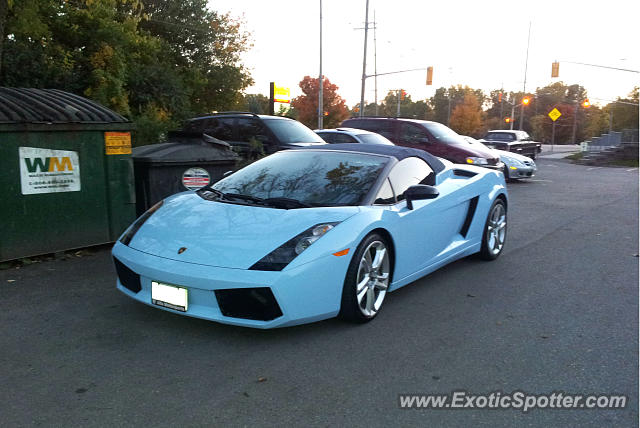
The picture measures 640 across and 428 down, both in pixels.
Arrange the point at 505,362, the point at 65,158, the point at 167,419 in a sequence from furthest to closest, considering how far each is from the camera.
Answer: the point at 65,158 < the point at 505,362 < the point at 167,419

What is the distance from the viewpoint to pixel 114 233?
6016 millimetres

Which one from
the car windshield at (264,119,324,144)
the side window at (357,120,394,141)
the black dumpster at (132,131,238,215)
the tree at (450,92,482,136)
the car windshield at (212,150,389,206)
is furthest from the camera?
the tree at (450,92,482,136)

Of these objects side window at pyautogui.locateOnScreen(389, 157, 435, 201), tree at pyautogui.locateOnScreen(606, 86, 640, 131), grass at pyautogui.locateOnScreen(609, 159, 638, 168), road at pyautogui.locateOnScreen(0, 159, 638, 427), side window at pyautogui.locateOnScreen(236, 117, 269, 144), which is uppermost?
tree at pyautogui.locateOnScreen(606, 86, 640, 131)

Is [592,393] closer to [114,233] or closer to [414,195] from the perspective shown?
[414,195]

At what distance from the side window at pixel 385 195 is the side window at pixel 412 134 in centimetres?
962

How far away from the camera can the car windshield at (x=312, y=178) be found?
418 cm

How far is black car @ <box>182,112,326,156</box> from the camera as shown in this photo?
9.99 metres

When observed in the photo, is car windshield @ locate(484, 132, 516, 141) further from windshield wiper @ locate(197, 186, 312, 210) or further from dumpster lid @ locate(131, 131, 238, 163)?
windshield wiper @ locate(197, 186, 312, 210)

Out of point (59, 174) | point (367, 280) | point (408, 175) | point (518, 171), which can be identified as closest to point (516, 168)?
point (518, 171)

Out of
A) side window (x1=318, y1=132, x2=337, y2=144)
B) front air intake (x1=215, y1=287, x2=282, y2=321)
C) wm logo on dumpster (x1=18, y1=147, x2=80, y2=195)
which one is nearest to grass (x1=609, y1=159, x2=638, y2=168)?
side window (x1=318, y1=132, x2=337, y2=144)

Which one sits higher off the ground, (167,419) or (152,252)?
(152,252)

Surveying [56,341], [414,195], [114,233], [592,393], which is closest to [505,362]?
[592,393]

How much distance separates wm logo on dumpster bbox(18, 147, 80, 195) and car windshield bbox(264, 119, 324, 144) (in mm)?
4824

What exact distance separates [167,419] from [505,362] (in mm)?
2033
